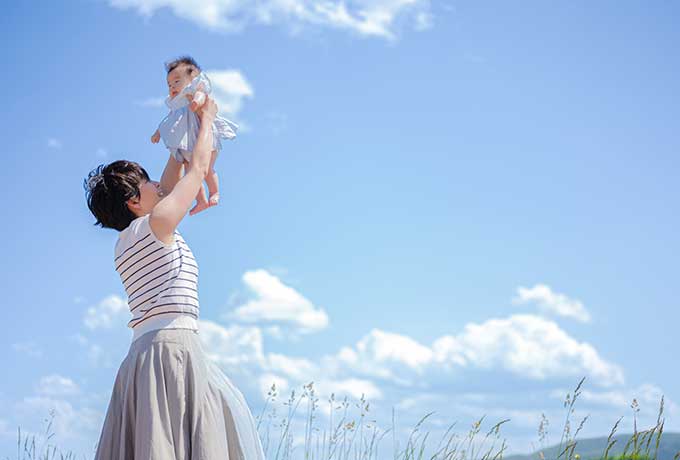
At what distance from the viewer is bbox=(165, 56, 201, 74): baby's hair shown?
3791mm

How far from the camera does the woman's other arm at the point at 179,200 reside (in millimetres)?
2871

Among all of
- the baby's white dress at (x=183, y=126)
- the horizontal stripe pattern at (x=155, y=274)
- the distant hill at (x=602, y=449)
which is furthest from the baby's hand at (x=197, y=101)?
the distant hill at (x=602, y=449)

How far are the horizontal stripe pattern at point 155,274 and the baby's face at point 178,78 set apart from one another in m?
0.95

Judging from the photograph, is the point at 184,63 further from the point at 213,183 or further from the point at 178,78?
the point at 213,183

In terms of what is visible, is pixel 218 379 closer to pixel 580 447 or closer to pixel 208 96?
pixel 208 96

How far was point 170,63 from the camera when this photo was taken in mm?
3852

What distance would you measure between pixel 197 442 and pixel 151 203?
881mm

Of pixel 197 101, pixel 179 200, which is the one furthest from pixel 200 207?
pixel 179 200

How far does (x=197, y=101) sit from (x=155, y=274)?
29.9 inches

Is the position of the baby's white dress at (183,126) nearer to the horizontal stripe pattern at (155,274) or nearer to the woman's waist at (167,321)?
the horizontal stripe pattern at (155,274)

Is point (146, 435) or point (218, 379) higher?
point (218, 379)

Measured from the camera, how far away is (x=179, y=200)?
2.87 meters

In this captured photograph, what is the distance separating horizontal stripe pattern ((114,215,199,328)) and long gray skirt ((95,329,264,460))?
9 cm

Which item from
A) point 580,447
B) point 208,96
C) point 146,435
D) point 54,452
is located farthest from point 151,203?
point 54,452
